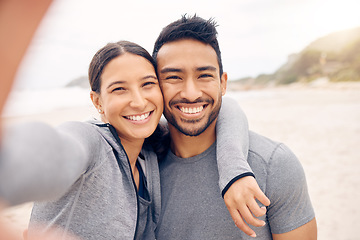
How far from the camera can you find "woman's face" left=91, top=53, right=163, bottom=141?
74.1 inches

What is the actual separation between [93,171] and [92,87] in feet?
2.91

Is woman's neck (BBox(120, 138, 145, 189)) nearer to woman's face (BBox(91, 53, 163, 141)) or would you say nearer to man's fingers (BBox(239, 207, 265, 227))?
woman's face (BBox(91, 53, 163, 141))

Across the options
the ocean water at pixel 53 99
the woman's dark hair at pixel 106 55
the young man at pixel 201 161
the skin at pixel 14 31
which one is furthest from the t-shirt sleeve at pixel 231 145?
the ocean water at pixel 53 99

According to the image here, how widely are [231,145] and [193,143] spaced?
0.45 meters

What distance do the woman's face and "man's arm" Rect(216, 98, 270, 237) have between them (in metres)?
0.57

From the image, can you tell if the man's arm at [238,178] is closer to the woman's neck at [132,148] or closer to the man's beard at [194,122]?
the man's beard at [194,122]

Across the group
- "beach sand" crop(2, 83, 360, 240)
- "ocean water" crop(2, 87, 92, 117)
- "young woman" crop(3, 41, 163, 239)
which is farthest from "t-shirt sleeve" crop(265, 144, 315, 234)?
"ocean water" crop(2, 87, 92, 117)

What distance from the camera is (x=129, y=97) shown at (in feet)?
6.29

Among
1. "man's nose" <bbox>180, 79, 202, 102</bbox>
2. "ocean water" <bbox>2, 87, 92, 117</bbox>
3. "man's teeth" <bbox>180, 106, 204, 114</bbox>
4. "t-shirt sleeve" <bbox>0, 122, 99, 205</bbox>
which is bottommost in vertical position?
"ocean water" <bbox>2, 87, 92, 117</bbox>

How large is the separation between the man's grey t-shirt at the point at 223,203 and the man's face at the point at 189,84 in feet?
1.39

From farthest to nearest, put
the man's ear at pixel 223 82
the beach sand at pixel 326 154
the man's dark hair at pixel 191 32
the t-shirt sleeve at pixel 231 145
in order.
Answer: the beach sand at pixel 326 154 < the man's ear at pixel 223 82 < the man's dark hair at pixel 191 32 < the t-shirt sleeve at pixel 231 145

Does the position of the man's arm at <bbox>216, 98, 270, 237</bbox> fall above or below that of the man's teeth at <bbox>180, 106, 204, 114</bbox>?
below

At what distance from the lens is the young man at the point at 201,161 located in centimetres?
188

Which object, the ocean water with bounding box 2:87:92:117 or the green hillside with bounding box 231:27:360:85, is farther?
the green hillside with bounding box 231:27:360:85
